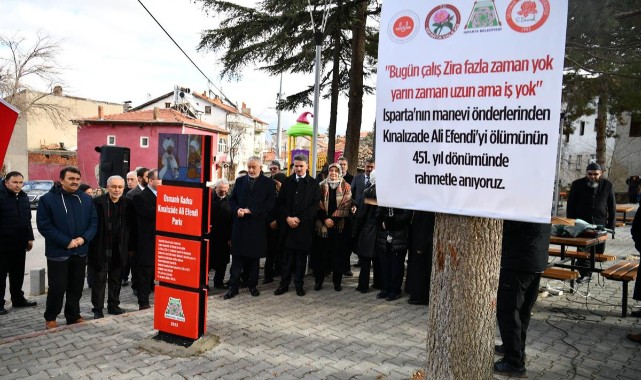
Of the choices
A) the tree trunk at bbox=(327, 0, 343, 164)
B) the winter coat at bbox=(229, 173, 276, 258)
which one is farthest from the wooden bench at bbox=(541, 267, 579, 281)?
the tree trunk at bbox=(327, 0, 343, 164)

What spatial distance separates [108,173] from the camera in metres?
11.0

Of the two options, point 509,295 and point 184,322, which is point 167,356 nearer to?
point 184,322

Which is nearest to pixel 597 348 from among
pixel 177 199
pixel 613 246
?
pixel 177 199

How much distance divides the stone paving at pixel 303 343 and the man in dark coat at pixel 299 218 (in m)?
0.41

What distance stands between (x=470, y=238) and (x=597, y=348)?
2.79m

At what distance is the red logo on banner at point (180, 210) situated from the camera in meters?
4.72

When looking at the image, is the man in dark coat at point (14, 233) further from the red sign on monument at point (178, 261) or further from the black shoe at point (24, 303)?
the red sign on monument at point (178, 261)

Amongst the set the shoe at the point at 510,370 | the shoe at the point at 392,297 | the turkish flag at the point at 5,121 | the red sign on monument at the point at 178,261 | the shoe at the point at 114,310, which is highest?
the turkish flag at the point at 5,121

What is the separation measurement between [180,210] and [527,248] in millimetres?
3321

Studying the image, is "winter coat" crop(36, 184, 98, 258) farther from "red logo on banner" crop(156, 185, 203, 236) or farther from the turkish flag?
the turkish flag

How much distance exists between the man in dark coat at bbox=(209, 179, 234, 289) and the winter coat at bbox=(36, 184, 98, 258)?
226 cm

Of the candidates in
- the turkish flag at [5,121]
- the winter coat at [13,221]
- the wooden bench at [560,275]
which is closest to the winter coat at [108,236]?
the winter coat at [13,221]

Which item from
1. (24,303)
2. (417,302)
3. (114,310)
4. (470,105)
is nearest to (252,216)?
(114,310)

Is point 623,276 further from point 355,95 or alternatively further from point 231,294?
point 355,95
